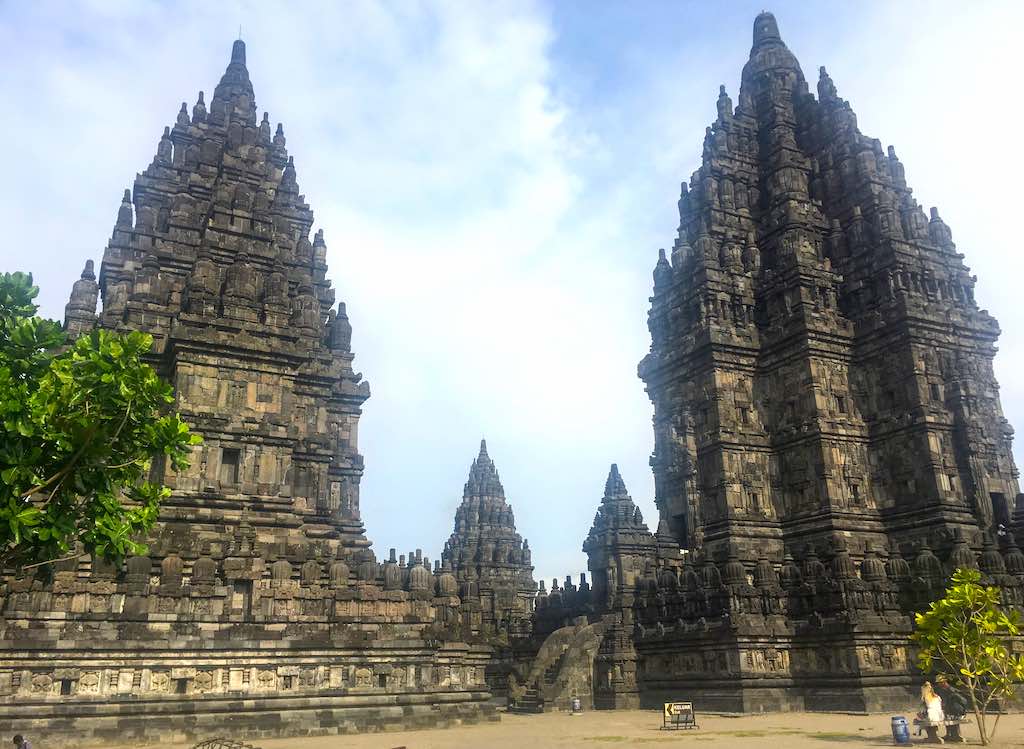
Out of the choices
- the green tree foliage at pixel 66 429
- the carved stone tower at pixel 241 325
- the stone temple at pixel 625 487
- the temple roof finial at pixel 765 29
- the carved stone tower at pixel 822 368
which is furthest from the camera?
the temple roof finial at pixel 765 29

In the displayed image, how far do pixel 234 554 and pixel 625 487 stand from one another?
29.9m

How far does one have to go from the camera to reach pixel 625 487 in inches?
1992

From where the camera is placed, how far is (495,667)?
40688mm

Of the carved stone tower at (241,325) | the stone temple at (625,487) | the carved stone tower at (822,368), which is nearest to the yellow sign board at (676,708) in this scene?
the stone temple at (625,487)

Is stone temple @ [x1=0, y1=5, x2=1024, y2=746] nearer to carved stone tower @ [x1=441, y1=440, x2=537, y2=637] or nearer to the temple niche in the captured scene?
the temple niche

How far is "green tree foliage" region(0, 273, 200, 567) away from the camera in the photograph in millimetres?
11266

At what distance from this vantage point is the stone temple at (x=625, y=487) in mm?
22609

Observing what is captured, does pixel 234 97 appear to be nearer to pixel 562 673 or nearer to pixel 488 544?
pixel 562 673

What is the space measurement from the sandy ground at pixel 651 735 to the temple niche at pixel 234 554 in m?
1.62

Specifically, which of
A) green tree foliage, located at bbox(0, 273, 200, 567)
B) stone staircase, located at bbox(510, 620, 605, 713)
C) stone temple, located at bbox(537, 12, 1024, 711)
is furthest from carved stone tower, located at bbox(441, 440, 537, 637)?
green tree foliage, located at bbox(0, 273, 200, 567)

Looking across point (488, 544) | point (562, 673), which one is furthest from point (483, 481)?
point (562, 673)

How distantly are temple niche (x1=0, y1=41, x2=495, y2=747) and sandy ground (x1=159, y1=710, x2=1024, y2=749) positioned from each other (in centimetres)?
162

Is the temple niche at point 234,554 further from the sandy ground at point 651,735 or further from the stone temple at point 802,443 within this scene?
the stone temple at point 802,443

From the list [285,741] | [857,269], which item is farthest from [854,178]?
[285,741]
